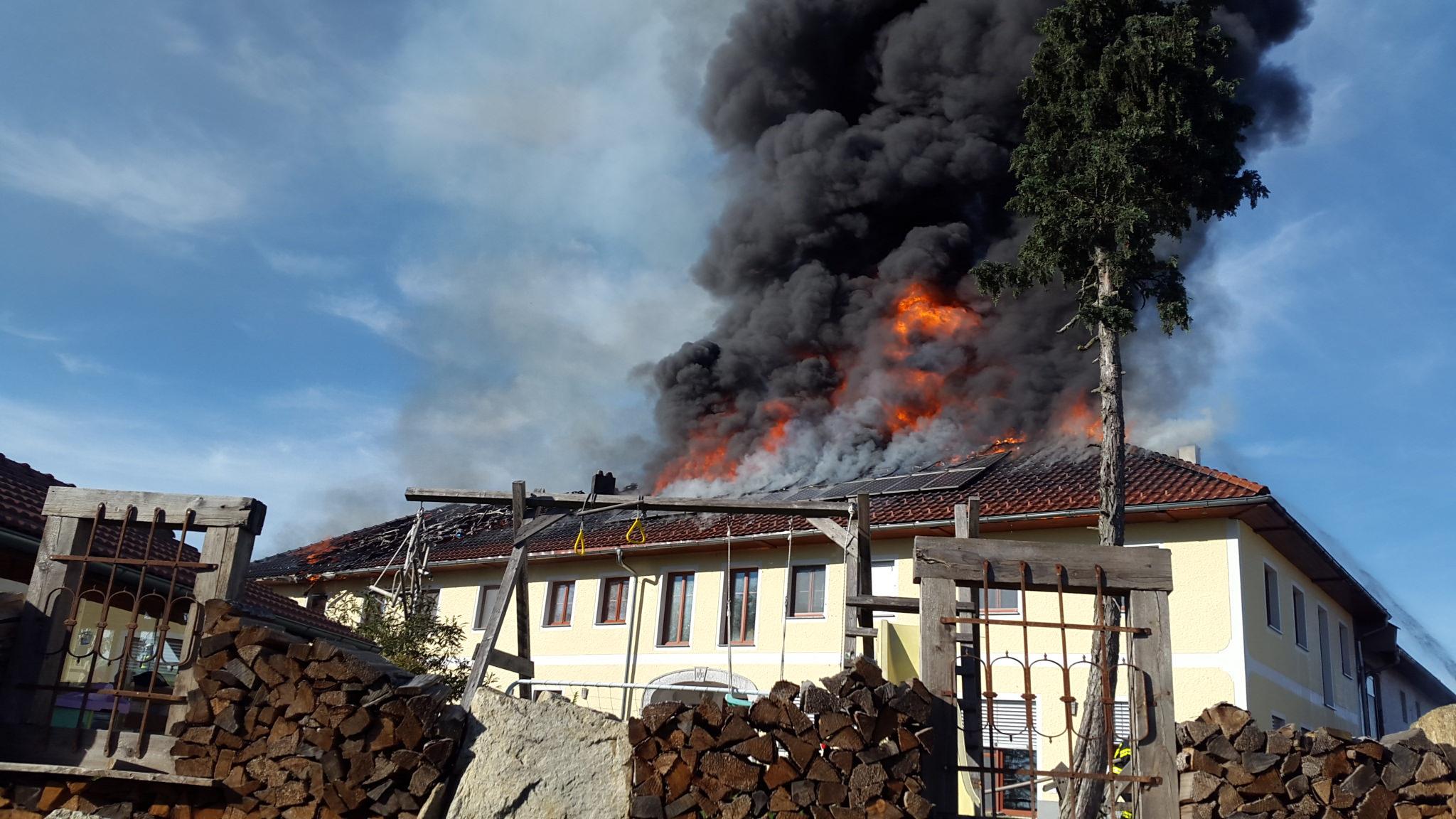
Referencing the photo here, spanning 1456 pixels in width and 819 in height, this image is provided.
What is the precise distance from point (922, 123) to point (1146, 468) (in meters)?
17.6

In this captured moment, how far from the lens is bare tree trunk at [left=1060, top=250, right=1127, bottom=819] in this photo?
1054cm

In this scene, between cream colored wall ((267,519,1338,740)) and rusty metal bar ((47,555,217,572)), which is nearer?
rusty metal bar ((47,555,217,572))

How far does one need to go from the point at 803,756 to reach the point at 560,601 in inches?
649

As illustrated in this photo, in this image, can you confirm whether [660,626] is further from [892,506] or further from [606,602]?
[892,506]

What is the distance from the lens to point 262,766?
6.89 m

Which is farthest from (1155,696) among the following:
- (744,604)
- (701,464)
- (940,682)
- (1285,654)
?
(701,464)

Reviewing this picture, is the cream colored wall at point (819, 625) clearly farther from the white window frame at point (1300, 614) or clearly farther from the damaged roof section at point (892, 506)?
the white window frame at point (1300, 614)

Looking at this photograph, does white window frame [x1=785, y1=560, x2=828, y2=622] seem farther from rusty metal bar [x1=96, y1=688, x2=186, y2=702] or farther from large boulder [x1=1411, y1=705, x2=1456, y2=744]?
rusty metal bar [x1=96, y1=688, x2=186, y2=702]

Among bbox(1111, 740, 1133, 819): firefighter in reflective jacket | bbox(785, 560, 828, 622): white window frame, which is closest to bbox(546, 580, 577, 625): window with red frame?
bbox(785, 560, 828, 622): white window frame

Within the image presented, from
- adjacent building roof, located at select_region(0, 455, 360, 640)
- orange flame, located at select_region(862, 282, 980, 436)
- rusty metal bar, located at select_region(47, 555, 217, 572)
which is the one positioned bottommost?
rusty metal bar, located at select_region(47, 555, 217, 572)

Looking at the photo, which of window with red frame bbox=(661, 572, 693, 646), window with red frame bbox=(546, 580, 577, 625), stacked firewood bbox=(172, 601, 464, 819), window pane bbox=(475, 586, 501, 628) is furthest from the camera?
window pane bbox=(475, 586, 501, 628)

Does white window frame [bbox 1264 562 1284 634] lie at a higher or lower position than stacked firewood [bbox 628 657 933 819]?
higher

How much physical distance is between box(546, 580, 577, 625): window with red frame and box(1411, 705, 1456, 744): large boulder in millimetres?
16528

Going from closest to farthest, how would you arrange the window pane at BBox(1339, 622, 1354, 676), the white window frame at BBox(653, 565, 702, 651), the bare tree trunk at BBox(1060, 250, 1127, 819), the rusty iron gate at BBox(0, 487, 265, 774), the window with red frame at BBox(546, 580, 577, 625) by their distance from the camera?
the rusty iron gate at BBox(0, 487, 265, 774)
the bare tree trunk at BBox(1060, 250, 1127, 819)
the white window frame at BBox(653, 565, 702, 651)
the window pane at BBox(1339, 622, 1354, 676)
the window with red frame at BBox(546, 580, 577, 625)
